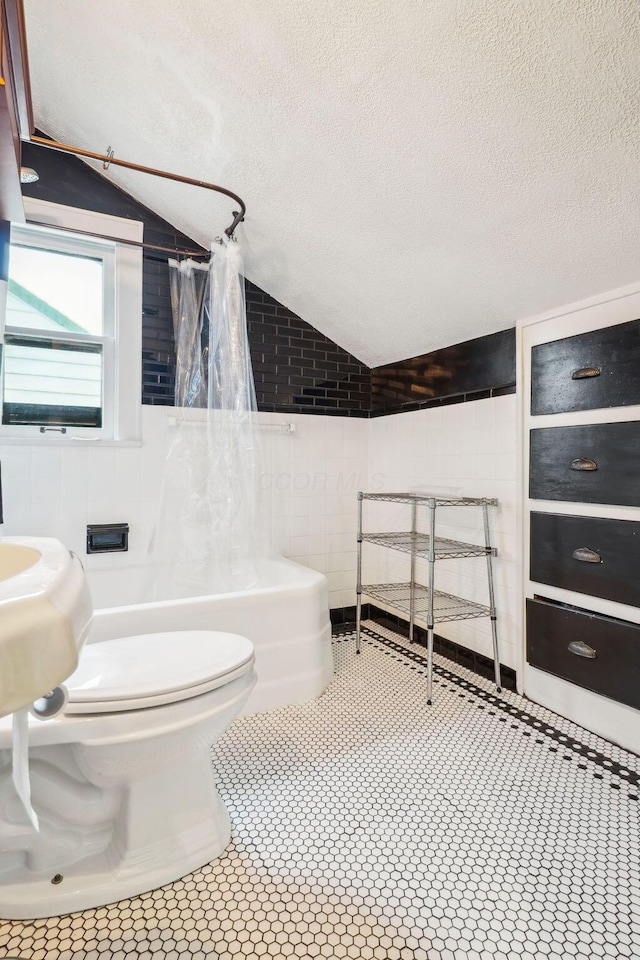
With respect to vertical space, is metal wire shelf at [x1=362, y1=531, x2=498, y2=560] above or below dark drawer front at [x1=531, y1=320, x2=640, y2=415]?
below

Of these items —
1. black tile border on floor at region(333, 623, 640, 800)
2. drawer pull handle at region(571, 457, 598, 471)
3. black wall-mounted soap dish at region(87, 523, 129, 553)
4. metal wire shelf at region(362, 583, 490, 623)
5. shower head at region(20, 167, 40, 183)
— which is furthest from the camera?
black wall-mounted soap dish at region(87, 523, 129, 553)

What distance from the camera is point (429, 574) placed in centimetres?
209

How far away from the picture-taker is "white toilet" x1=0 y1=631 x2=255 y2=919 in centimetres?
105

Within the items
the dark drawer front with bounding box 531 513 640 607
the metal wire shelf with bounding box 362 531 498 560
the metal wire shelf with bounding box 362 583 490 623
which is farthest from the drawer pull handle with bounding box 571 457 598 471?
the metal wire shelf with bounding box 362 583 490 623

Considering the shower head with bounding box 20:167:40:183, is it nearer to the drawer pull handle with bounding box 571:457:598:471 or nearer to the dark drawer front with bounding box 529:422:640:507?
the dark drawer front with bounding box 529:422:640:507

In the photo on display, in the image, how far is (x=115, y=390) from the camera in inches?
97.2

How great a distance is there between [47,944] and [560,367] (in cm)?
224

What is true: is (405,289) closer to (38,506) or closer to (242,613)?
(242,613)

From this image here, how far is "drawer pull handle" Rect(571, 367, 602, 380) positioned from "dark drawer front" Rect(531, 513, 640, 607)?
0.52 metres

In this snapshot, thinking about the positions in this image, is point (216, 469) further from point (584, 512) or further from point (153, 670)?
point (584, 512)

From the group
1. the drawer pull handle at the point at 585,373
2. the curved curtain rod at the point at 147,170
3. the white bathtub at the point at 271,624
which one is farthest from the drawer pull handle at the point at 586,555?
the curved curtain rod at the point at 147,170

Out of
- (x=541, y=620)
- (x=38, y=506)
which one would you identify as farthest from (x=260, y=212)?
(x=541, y=620)

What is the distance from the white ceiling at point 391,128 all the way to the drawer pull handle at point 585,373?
0.29m

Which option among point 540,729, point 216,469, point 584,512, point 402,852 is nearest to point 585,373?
point 584,512
